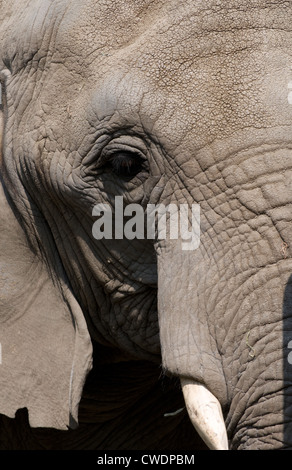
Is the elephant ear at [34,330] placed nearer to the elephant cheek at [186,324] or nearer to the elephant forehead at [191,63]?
the elephant cheek at [186,324]

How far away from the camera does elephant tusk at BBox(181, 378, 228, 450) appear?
9.06 ft

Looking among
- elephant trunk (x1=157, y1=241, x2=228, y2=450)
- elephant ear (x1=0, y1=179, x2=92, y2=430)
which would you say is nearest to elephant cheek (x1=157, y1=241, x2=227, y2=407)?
elephant trunk (x1=157, y1=241, x2=228, y2=450)

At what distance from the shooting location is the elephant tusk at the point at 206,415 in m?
2.76

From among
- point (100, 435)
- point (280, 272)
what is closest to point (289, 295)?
point (280, 272)

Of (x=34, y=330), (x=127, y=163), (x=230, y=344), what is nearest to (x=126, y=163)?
(x=127, y=163)

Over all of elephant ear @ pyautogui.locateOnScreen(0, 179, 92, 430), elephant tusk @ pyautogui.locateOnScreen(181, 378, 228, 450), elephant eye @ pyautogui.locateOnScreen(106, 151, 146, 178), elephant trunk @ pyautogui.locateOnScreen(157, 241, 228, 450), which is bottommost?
elephant tusk @ pyautogui.locateOnScreen(181, 378, 228, 450)

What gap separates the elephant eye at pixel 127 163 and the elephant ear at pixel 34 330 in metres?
0.48

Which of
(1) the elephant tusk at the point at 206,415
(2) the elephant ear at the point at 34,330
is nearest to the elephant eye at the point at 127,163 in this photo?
(2) the elephant ear at the point at 34,330

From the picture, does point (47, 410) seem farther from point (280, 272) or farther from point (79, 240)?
point (280, 272)

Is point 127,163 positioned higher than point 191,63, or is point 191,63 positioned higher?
point 191,63

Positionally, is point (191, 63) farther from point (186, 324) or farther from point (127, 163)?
point (186, 324)

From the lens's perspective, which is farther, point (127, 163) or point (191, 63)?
point (127, 163)

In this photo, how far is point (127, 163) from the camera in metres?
3.11

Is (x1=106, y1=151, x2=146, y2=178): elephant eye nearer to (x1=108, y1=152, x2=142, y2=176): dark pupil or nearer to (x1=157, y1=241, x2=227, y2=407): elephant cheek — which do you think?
(x1=108, y1=152, x2=142, y2=176): dark pupil
